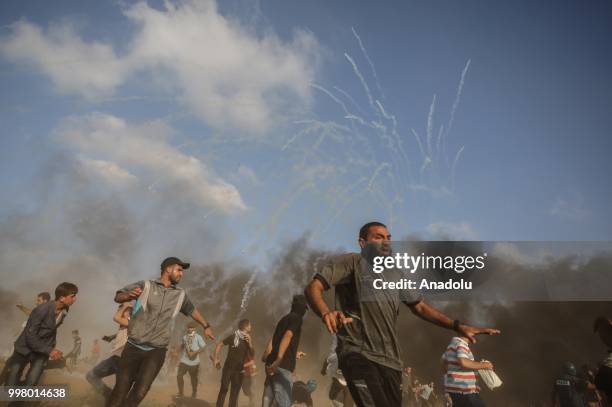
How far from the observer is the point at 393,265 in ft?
13.8

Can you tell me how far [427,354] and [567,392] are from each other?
2896cm

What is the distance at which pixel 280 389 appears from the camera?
6.65 meters

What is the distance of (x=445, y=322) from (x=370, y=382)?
1.10 meters

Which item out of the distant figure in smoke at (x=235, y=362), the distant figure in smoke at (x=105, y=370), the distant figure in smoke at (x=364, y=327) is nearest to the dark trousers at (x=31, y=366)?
the distant figure in smoke at (x=105, y=370)

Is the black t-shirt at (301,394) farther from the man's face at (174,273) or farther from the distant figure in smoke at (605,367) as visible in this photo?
the distant figure in smoke at (605,367)

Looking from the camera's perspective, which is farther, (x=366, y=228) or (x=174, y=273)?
(x=174, y=273)

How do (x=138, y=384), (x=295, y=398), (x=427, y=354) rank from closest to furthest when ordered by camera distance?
1. (x=138, y=384)
2. (x=295, y=398)
3. (x=427, y=354)

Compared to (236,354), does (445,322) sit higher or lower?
lower

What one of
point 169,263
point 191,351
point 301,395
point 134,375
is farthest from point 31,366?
point 301,395

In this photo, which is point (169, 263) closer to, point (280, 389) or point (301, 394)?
point (280, 389)

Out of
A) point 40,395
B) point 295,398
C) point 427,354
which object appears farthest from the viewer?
point 427,354

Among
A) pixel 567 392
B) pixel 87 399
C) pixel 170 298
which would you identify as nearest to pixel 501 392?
pixel 567 392

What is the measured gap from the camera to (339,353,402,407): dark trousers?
133 inches

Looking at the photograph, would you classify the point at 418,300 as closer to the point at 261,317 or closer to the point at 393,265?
the point at 393,265
